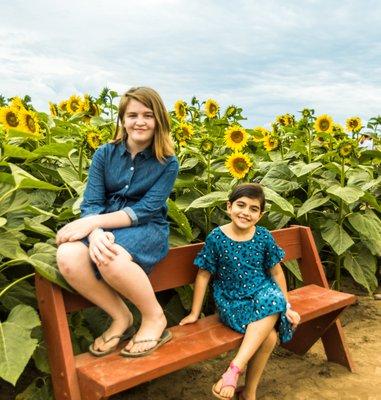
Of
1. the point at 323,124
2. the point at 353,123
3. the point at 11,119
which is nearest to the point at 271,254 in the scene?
the point at 11,119

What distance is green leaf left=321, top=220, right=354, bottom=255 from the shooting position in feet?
12.0

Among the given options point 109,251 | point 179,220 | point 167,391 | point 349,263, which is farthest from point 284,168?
point 109,251

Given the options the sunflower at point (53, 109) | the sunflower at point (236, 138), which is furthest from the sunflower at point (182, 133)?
the sunflower at point (53, 109)

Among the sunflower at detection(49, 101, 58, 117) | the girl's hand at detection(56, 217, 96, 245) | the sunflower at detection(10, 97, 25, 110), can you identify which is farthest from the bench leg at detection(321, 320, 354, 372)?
the sunflower at detection(49, 101, 58, 117)

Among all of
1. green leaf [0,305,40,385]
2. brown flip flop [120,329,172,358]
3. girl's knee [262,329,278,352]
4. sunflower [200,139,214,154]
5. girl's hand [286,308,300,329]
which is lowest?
girl's knee [262,329,278,352]

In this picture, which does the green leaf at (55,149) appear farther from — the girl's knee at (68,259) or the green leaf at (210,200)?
the girl's knee at (68,259)

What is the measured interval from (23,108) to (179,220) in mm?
1266

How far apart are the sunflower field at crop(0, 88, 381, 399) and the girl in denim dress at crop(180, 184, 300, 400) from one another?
0.28 metres

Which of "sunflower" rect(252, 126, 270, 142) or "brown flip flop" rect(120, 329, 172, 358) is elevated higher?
"sunflower" rect(252, 126, 270, 142)

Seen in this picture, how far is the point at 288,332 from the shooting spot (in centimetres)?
261

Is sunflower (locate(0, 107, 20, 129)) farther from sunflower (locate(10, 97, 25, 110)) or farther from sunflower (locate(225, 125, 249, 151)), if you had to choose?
sunflower (locate(225, 125, 249, 151))

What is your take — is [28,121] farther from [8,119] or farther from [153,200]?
[153,200]

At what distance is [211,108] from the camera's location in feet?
17.4

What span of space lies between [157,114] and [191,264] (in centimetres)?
75
